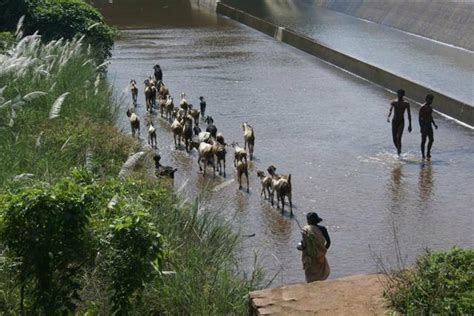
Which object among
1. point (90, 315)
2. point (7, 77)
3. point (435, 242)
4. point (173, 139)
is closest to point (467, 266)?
point (90, 315)

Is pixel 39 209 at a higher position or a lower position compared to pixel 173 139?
higher

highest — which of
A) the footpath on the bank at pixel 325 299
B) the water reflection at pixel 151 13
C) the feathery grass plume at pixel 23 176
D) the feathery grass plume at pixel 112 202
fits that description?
the feathery grass plume at pixel 112 202

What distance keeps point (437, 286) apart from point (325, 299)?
109 cm

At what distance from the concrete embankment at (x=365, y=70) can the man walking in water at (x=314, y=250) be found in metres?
11.8

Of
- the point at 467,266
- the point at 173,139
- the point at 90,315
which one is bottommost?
the point at 173,139

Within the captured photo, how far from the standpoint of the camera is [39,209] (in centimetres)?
631

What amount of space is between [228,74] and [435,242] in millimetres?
16648

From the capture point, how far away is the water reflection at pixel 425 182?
14570mm

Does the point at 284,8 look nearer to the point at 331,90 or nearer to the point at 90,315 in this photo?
the point at 331,90

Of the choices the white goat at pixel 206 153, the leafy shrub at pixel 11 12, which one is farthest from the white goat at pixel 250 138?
the leafy shrub at pixel 11 12

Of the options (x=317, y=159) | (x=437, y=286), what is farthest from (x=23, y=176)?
(x=317, y=159)

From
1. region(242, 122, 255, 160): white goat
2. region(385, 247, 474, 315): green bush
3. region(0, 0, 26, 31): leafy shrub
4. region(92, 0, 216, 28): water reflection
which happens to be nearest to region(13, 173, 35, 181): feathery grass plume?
region(385, 247, 474, 315): green bush

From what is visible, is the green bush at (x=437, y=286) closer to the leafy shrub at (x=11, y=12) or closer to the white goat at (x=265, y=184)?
the white goat at (x=265, y=184)

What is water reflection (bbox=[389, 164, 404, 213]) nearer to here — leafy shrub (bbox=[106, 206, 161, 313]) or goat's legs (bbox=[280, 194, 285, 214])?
goat's legs (bbox=[280, 194, 285, 214])
